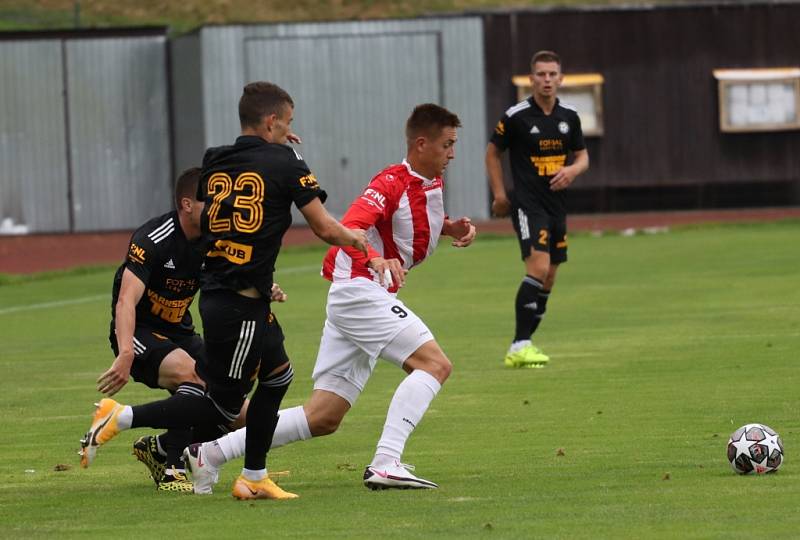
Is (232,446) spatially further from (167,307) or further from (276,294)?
(167,307)

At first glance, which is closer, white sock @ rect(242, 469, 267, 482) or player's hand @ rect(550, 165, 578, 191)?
white sock @ rect(242, 469, 267, 482)

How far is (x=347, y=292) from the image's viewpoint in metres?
8.12

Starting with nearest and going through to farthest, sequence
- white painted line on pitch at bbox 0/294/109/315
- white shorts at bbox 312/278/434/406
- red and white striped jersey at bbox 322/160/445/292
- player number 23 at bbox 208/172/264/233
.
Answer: player number 23 at bbox 208/172/264/233
white shorts at bbox 312/278/434/406
red and white striped jersey at bbox 322/160/445/292
white painted line on pitch at bbox 0/294/109/315

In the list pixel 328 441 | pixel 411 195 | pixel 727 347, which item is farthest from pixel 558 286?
pixel 411 195

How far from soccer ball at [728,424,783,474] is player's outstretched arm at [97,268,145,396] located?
2.94 m

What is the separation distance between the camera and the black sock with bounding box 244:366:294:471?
7.71 meters

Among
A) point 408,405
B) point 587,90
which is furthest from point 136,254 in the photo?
point 587,90

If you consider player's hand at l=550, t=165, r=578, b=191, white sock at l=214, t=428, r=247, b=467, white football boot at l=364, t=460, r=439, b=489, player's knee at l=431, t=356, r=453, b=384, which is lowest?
white football boot at l=364, t=460, r=439, b=489

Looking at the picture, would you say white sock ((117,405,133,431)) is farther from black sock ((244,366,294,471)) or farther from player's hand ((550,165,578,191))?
player's hand ((550,165,578,191))

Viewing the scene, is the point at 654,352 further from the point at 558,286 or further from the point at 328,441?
the point at 558,286

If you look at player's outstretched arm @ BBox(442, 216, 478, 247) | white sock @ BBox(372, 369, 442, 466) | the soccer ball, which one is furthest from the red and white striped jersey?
the soccer ball

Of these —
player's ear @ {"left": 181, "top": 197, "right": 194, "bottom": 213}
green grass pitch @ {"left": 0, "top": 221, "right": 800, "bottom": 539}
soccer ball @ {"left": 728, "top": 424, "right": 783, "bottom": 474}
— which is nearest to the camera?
green grass pitch @ {"left": 0, "top": 221, "right": 800, "bottom": 539}

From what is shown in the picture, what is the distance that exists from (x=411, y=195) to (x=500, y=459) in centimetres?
153

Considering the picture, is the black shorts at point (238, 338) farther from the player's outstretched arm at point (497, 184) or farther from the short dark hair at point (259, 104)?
the player's outstretched arm at point (497, 184)
